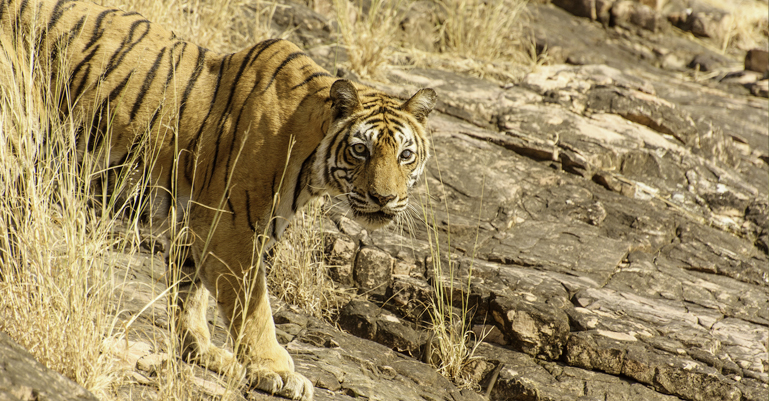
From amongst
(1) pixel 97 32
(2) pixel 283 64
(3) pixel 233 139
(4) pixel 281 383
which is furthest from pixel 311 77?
(4) pixel 281 383

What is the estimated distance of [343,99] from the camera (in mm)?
2988

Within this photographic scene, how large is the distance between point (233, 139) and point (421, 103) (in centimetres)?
89

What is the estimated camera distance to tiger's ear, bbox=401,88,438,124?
318cm

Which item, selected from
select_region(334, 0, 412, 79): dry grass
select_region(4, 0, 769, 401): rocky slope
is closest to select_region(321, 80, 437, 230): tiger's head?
select_region(4, 0, 769, 401): rocky slope

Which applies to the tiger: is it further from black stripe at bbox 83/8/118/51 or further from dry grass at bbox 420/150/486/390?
dry grass at bbox 420/150/486/390

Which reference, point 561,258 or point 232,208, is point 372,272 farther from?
point 232,208

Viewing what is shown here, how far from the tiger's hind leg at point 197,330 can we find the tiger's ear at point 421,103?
1248 mm

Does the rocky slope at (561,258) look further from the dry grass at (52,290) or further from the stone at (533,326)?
the dry grass at (52,290)

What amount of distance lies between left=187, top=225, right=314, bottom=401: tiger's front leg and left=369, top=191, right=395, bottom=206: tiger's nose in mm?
597

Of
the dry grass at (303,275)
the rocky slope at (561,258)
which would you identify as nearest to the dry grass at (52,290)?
the rocky slope at (561,258)

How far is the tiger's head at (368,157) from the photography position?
115 inches

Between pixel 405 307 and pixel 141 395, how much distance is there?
7.07ft

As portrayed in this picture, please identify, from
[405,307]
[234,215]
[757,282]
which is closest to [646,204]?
[757,282]

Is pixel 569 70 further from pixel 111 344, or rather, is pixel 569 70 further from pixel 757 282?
pixel 111 344
